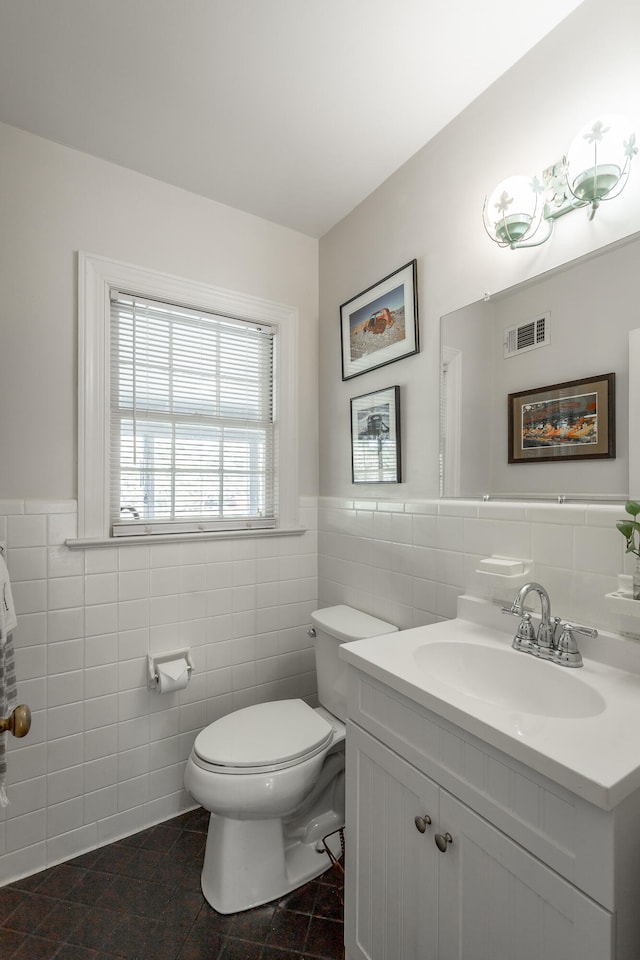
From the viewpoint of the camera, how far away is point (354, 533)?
2.02m

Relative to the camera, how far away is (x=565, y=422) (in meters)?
1.21

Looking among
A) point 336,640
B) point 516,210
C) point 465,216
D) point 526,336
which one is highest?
point 465,216

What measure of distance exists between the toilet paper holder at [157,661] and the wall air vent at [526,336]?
5.30 feet

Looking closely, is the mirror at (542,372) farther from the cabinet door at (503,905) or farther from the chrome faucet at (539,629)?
the cabinet door at (503,905)

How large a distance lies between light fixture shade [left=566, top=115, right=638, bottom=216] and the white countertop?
1.07 m

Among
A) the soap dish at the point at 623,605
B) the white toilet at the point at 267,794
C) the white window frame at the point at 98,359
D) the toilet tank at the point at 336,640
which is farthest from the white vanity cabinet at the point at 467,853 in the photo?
the white window frame at the point at 98,359

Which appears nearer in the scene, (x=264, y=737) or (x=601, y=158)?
(x=601, y=158)

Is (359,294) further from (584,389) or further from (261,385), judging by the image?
(584,389)

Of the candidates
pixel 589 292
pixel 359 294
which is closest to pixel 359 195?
pixel 359 294

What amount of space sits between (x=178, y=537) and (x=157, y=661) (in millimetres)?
488

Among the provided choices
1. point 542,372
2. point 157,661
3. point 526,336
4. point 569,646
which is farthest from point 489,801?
point 157,661

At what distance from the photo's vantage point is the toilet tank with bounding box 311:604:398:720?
5.68ft

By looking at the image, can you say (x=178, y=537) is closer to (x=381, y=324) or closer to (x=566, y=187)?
(x=381, y=324)

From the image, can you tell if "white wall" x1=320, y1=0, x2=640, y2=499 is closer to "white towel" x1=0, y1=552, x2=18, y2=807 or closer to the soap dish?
the soap dish
